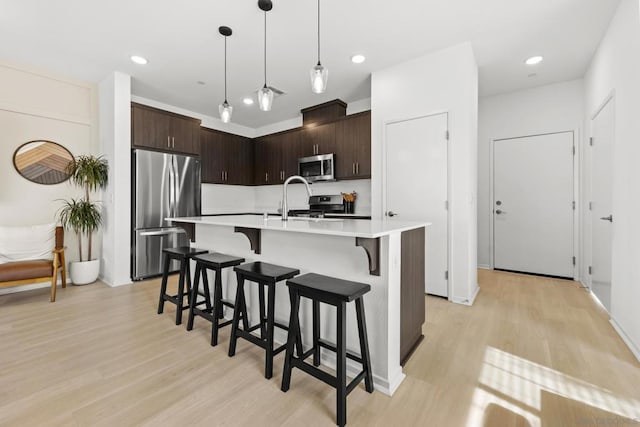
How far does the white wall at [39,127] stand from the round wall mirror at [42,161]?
5 cm

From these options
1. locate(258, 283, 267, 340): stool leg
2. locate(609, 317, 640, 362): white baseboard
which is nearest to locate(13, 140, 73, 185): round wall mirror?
locate(258, 283, 267, 340): stool leg

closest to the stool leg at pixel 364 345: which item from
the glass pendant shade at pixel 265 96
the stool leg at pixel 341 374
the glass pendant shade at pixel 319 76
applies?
the stool leg at pixel 341 374

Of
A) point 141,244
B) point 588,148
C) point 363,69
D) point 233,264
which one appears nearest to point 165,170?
point 141,244

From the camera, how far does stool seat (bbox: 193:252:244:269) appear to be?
7.25 feet

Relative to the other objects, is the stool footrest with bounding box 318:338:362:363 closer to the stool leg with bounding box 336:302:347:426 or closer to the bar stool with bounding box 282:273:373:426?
the bar stool with bounding box 282:273:373:426

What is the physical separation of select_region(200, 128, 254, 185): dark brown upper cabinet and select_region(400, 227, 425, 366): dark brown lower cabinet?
4.07 metres

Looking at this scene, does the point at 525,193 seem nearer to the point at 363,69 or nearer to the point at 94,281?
the point at 363,69

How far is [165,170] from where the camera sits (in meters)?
4.11

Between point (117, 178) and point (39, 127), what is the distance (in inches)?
44.0

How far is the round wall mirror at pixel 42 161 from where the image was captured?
3473 millimetres

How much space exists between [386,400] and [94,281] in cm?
401

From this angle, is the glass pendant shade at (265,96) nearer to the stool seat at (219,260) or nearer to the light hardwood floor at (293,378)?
the stool seat at (219,260)

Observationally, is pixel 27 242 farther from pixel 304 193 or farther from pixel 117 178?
pixel 304 193

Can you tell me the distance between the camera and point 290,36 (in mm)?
2840
